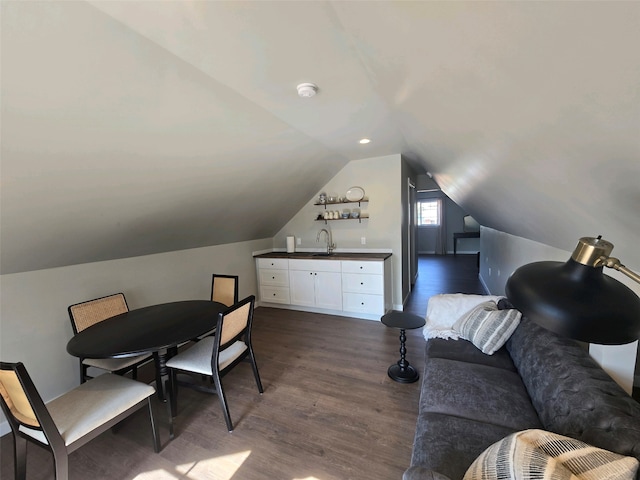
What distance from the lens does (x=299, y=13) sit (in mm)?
1095

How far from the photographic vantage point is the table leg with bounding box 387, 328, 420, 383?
7.57 feet

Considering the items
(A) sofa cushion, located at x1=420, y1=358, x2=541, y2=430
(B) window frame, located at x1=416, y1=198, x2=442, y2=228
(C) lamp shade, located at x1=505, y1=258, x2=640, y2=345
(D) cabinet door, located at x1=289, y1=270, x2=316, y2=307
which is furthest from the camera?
(B) window frame, located at x1=416, y1=198, x2=442, y2=228

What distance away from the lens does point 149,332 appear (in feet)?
6.14

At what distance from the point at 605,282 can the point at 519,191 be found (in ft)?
4.73

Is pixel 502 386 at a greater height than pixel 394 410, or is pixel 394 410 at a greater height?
pixel 502 386

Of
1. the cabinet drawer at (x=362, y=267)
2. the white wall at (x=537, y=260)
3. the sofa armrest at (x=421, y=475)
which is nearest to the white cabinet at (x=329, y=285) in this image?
the cabinet drawer at (x=362, y=267)

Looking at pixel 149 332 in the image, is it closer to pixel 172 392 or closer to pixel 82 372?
pixel 172 392

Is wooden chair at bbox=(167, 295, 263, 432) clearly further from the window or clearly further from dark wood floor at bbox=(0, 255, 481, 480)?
the window

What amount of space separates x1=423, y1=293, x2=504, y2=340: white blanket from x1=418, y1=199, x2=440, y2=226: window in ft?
25.4

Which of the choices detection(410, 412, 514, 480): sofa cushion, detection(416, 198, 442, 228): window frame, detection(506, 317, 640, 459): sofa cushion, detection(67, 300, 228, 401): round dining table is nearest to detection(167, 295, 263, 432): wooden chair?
detection(67, 300, 228, 401): round dining table

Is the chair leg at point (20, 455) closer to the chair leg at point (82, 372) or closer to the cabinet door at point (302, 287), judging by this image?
the chair leg at point (82, 372)

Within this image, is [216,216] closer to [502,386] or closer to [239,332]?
[239,332]

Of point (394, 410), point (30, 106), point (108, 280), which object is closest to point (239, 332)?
point (394, 410)

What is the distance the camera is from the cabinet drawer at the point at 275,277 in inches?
161
